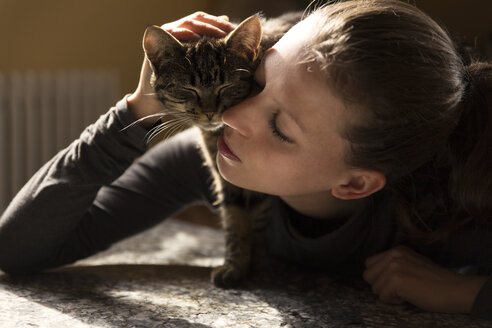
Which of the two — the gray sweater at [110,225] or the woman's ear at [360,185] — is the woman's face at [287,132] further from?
the gray sweater at [110,225]

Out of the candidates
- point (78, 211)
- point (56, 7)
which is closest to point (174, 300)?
point (78, 211)

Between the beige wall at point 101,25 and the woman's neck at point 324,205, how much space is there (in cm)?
124

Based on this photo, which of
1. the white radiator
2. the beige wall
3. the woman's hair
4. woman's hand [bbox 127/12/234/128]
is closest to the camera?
the woman's hair

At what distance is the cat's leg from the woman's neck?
12cm

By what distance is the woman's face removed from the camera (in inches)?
34.0

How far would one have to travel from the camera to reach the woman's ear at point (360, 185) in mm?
948

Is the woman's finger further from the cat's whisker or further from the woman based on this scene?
the cat's whisker

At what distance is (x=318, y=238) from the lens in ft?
3.58

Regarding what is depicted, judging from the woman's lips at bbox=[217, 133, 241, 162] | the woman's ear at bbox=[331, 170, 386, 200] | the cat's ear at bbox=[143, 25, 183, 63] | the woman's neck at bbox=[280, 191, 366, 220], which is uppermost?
the cat's ear at bbox=[143, 25, 183, 63]

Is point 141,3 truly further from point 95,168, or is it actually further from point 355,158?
point 355,158

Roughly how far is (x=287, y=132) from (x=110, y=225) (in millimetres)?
543

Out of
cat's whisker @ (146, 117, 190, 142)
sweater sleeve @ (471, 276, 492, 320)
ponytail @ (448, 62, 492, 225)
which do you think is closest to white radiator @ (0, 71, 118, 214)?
cat's whisker @ (146, 117, 190, 142)

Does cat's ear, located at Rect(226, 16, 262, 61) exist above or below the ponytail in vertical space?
above

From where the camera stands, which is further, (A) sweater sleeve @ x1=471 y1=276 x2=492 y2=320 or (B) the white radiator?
(B) the white radiator
